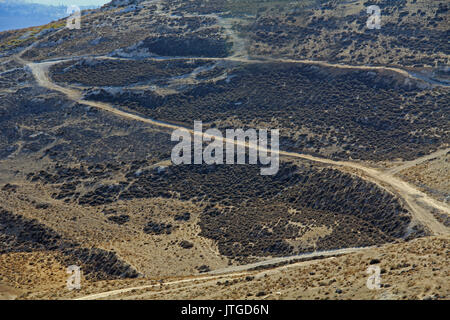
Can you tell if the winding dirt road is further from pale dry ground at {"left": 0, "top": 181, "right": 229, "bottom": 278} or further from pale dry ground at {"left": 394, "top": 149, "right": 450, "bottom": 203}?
pale dry ground at {"left": 0, "top": 181, "right": 229, "bottom": 278}

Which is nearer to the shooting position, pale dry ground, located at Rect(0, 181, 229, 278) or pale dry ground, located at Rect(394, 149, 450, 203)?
pale dry ground, located at Rect(0, 181, 229, 278)

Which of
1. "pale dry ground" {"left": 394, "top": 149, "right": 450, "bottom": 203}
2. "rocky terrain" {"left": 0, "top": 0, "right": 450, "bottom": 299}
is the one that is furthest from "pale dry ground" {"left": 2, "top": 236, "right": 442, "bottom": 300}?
"pale dry ground" {"left": 394, "top": 149, "right": 450, "bottom": 203}

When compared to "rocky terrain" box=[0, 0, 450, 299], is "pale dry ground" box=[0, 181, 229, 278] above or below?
below

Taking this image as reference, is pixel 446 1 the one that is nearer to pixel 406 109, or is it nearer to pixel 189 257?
pixel 406 109

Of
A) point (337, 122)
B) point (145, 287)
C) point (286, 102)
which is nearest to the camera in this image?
point (145, 287)

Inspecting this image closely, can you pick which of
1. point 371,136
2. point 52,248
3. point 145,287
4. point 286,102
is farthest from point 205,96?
point 145,287

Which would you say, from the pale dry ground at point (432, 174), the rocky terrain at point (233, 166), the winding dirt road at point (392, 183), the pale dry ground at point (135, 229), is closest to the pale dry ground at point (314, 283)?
the rocky terrain at point (233, 166)

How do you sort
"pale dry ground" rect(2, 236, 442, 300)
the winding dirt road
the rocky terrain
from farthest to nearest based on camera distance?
the winding dirt road → the rocky terrain → "pale dry ground" rect(2, 236, 442, 300)

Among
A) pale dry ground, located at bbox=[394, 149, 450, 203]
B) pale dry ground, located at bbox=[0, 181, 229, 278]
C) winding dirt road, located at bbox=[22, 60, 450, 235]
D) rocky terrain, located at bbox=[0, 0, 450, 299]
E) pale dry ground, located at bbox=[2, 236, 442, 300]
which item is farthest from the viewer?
pale dry ground, located at bbox=[394, 149, 450, 203]

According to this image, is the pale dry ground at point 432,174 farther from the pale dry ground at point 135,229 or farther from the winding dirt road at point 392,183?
the pale dry ground at point 135,229
